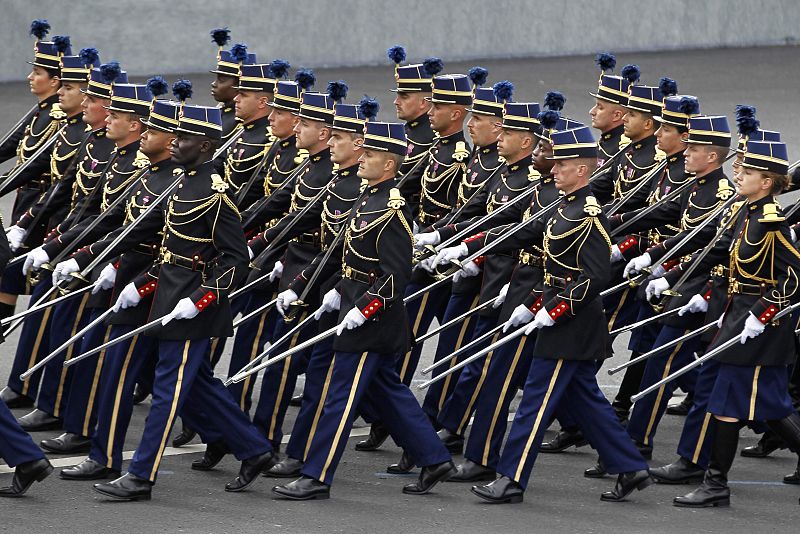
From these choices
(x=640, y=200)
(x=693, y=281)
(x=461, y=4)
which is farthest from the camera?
(x=461, y=4)

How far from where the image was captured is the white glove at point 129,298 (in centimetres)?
789

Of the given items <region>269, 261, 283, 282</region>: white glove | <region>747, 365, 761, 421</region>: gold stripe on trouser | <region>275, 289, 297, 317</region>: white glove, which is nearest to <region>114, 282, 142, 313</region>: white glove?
<region>275, 289, 297, 317</region>: white glove

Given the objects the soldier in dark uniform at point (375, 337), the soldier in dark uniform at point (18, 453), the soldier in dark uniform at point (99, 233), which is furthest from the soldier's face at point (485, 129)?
the soldier in dark uniform at point (18, 453)

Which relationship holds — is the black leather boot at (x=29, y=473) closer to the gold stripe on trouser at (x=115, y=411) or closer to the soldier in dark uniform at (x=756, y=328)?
the gold stripe on trouser at (x=115, y=411)

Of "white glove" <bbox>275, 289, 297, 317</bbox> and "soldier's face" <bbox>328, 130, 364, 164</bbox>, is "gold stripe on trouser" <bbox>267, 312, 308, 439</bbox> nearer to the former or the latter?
"white glove" <bbox>275, 289, 297, 317</bbox>

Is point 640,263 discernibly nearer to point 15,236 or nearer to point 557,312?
point 557,312

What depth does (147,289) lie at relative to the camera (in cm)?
795

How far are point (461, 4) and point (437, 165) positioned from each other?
9.98m

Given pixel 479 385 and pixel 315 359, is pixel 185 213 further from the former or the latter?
pixel 479 385

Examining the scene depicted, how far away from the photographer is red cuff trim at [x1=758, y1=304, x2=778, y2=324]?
755 cm

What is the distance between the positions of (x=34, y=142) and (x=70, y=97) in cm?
41

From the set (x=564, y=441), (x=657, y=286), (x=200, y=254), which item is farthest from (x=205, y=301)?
(x=657, y=286)

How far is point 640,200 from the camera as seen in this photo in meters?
9.29

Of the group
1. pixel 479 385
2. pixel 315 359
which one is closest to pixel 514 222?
pixel 479 385
